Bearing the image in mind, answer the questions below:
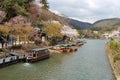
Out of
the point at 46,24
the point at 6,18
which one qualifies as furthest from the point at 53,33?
the point at 6,18

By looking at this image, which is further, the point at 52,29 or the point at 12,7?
the point at 52,29

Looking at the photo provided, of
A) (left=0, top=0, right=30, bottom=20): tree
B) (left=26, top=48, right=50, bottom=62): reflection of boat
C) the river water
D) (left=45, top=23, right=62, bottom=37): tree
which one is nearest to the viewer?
the river water

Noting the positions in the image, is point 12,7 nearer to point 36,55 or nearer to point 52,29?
point 36,55

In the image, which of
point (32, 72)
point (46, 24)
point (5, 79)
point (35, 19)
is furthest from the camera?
point (46, 24)

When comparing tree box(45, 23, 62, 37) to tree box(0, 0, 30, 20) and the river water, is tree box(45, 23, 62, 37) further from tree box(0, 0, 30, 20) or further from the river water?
the river water

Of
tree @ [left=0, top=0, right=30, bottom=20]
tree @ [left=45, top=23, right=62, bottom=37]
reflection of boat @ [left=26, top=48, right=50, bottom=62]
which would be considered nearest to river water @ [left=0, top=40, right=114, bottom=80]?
reflection of boat @ [left=26, top=48, right=50, bottom=62]

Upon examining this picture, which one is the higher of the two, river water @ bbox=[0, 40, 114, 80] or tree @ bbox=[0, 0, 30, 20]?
tree @ bbox=[0, 0, 30, 20]

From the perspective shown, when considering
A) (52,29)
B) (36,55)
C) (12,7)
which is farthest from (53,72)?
(52,29)

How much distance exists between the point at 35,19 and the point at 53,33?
8.97m

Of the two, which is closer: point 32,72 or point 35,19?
point 32,72

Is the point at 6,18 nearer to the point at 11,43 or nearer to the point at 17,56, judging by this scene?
the point at 11,43

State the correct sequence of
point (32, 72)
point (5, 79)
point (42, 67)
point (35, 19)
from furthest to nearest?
point (35, 19)
point (42, 67)
point (32, 72)
point (5, 79)

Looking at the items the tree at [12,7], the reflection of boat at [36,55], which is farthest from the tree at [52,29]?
the reflection of boat at [36,55]

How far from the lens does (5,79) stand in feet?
111
